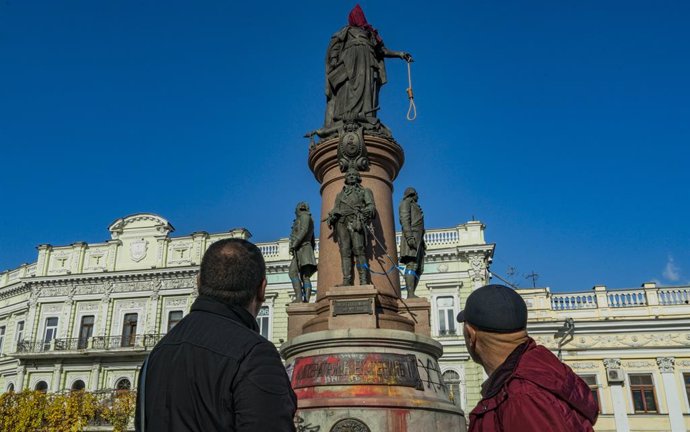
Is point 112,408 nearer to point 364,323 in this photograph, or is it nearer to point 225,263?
point 364,323

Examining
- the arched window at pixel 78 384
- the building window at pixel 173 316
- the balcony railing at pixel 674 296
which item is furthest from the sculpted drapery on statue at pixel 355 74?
the arched window at pixel 78 384

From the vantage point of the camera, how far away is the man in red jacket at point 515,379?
207 cm

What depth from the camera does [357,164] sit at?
8859 mm

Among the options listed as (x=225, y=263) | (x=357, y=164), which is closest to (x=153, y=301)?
(x=357, y=164)

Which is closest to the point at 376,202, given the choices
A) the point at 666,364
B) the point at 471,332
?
the point at 471,332

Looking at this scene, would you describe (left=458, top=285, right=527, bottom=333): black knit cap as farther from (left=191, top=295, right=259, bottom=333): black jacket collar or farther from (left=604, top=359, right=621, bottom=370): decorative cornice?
(left=604, top=359, right=621, bottom=370): decorative cornice

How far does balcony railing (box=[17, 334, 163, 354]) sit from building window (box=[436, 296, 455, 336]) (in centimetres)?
1420

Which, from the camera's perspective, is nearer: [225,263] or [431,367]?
[225,263]

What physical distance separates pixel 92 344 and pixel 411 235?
28.0 meters

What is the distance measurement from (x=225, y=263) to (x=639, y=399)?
1085 inches

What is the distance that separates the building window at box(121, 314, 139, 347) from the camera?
31.7 metres

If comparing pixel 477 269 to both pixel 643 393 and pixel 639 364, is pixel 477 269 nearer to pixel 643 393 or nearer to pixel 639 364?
pixel 639 364

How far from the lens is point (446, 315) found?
94.3ft

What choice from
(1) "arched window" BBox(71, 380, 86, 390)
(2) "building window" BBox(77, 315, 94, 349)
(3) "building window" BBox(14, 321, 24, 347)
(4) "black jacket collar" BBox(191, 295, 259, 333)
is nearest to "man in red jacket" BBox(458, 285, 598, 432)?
(4) "black jacket collar" BBox(191, 295, 259, 333)
